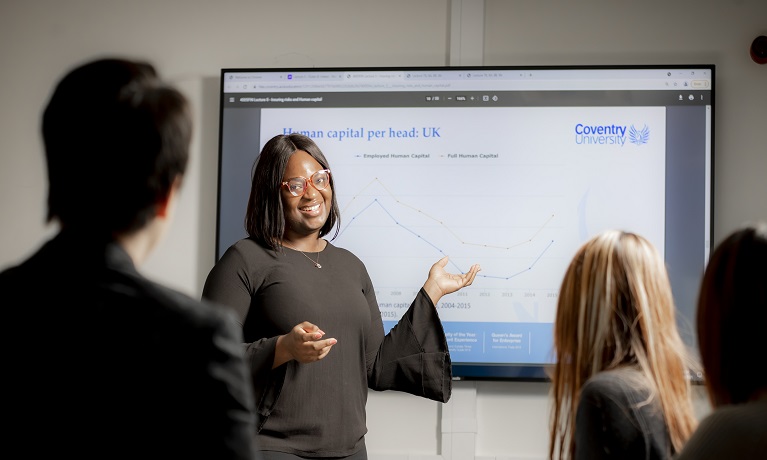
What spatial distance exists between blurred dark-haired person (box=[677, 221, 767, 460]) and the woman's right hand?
1068 millimetres

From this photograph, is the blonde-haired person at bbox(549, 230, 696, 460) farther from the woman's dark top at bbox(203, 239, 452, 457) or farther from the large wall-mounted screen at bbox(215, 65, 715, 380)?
the large wall-mounted screen at bbox(215, 65, 715, 380)

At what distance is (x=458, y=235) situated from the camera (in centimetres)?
316

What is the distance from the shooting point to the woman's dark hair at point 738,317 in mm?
1070

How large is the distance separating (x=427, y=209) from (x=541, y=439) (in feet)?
3.35

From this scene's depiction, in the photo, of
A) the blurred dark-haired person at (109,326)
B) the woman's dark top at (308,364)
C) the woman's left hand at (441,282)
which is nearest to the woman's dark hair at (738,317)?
the blurred dark-haired person at (109,326)

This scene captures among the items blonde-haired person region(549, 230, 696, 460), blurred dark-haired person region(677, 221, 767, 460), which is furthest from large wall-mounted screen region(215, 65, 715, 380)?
blurred dark-haired person region(677, 221, 767, 460)

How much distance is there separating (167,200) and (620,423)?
0.80 metres

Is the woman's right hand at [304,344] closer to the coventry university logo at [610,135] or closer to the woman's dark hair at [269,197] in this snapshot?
the woman's dark hair at [269,197]

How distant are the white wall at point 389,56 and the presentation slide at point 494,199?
0.78 feet

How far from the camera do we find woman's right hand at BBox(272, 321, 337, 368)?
198cm

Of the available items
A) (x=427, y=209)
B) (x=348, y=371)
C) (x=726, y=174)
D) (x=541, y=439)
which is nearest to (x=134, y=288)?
(x=348, y=371)

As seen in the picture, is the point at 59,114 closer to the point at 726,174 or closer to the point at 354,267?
the point at 354,267

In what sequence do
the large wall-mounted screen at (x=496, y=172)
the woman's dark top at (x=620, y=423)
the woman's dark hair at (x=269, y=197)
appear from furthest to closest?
the large wall-mounted screen at (x=496, y=172), the woman's dark hair at (x=269, y=197), the woman's dark top at (x=620, y=423)

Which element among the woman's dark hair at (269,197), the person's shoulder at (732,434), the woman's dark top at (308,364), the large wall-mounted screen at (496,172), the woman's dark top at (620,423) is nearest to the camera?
the person's shoulder at (732,434)
